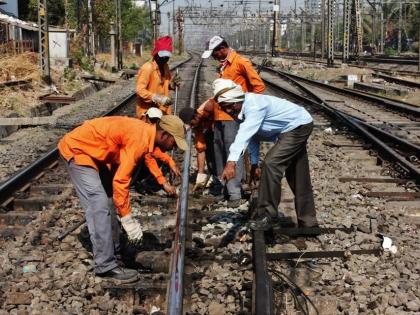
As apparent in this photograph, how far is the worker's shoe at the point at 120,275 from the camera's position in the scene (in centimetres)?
458

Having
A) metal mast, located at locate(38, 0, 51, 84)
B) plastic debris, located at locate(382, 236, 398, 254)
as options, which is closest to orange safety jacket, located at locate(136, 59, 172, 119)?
plastic debris, located at locate(382, 236, 398, 254)

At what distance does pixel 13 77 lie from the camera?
19.3 m

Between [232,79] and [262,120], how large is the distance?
1.75 m

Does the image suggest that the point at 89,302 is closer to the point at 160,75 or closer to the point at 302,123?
the point at 302,123

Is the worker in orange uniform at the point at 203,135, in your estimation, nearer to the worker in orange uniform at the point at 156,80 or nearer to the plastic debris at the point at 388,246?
the worker in orange uniform at the point at 156,80

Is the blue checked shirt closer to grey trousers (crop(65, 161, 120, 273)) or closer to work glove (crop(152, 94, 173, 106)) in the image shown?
grey trousers (crop(65, 161, 120, 273))

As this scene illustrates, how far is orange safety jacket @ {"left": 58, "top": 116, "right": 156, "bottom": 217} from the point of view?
14.2 ft

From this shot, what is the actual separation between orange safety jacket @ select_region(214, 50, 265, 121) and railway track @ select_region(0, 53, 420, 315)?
984 millimetres

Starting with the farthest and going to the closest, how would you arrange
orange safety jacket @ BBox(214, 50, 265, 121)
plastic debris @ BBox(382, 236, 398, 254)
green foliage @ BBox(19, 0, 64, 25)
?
green foliage @ BBox(19, 0, 64, 25), orange safety jacket @ BBox(214, 50, 265, 121), plastic debris @ BBox(382, 236, 398, 254)

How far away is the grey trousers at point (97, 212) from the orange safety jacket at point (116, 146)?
8 cm

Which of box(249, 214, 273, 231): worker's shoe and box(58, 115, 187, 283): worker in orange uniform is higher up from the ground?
box(58, 115, 187, 283): worker in orange uniform

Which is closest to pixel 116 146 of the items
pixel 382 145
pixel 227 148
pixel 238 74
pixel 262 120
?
pixel 262 120

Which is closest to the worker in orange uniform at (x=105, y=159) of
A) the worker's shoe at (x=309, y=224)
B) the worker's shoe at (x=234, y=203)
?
the worker's shoe at (x=309, y=224)

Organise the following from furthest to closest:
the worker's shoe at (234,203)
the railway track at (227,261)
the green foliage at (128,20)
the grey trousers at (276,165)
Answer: the green foliage at (128,20) → the worker's shoe at (234,203) → the grey trousers at (276,165) → the railway track at (227,261)
